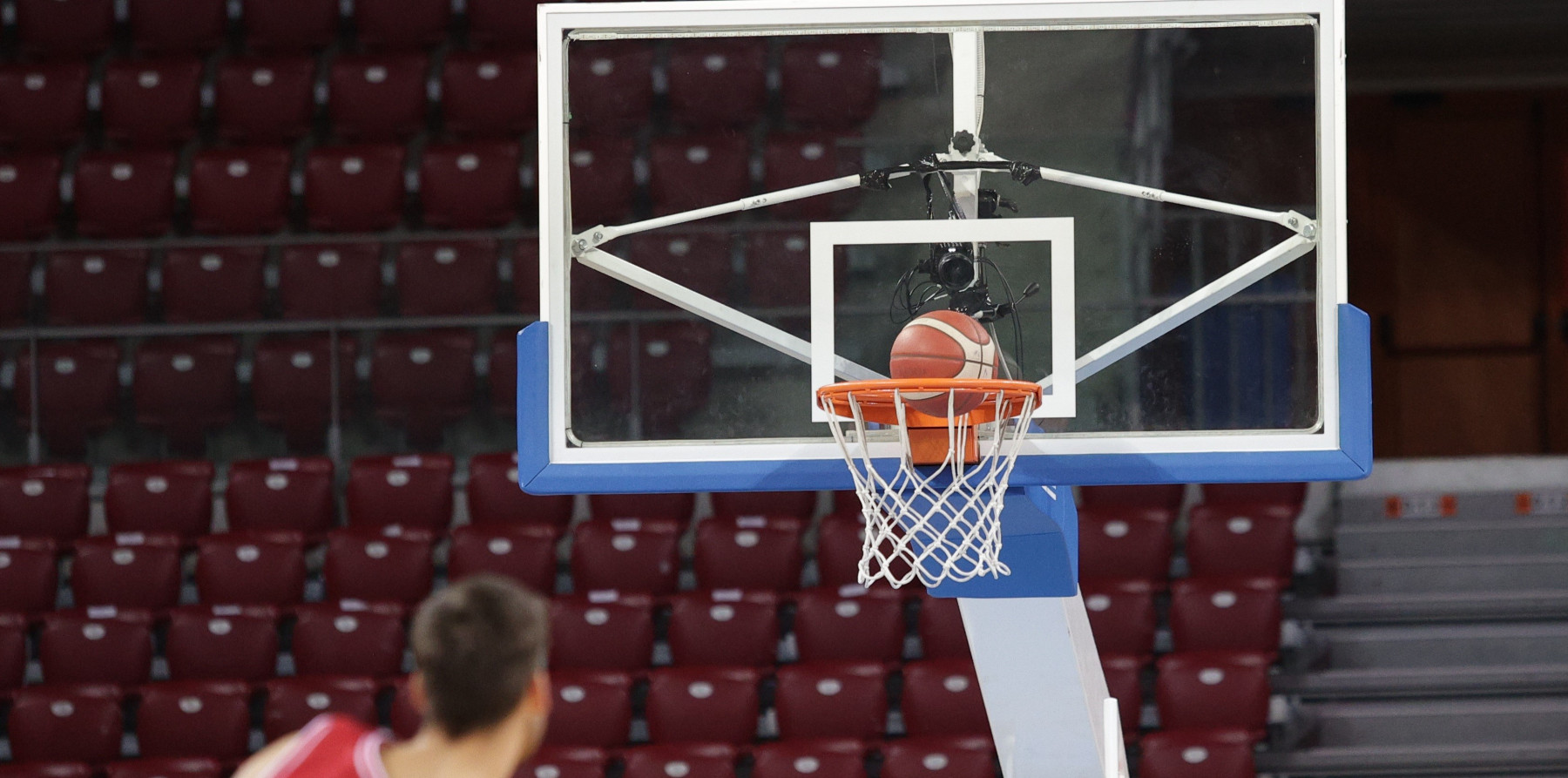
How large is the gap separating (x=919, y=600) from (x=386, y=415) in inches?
94.5

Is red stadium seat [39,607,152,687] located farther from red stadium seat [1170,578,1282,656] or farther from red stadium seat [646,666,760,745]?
red stadium seat [1170,578,1282,656]

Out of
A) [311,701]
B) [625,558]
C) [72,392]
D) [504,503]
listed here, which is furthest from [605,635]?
[72,392]

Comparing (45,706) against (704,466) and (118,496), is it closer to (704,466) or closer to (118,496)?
(118,496)

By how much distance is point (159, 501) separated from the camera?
22.0ft

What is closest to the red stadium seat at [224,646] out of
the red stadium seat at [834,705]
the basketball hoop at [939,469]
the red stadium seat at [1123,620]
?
the red stadium seat at [834,705]

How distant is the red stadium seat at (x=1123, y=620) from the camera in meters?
5.89

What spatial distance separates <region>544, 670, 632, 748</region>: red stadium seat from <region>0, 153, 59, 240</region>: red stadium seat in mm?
3505

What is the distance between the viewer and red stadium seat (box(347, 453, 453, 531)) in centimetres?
659

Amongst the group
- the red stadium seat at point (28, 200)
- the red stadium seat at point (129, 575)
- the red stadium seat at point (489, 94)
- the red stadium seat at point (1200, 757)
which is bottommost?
the red stadium seat at point (1200, 757)

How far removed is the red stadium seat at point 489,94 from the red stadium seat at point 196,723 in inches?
113

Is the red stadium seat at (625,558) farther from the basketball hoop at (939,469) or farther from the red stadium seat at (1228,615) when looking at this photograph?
the basketball hoop at (939,469)

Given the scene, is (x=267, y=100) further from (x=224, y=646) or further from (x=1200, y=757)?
(x=1200, y=757)

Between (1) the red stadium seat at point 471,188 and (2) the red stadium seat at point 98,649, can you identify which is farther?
(1) the red stadium seat at point 471,188

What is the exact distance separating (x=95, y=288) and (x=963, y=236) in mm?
5262
